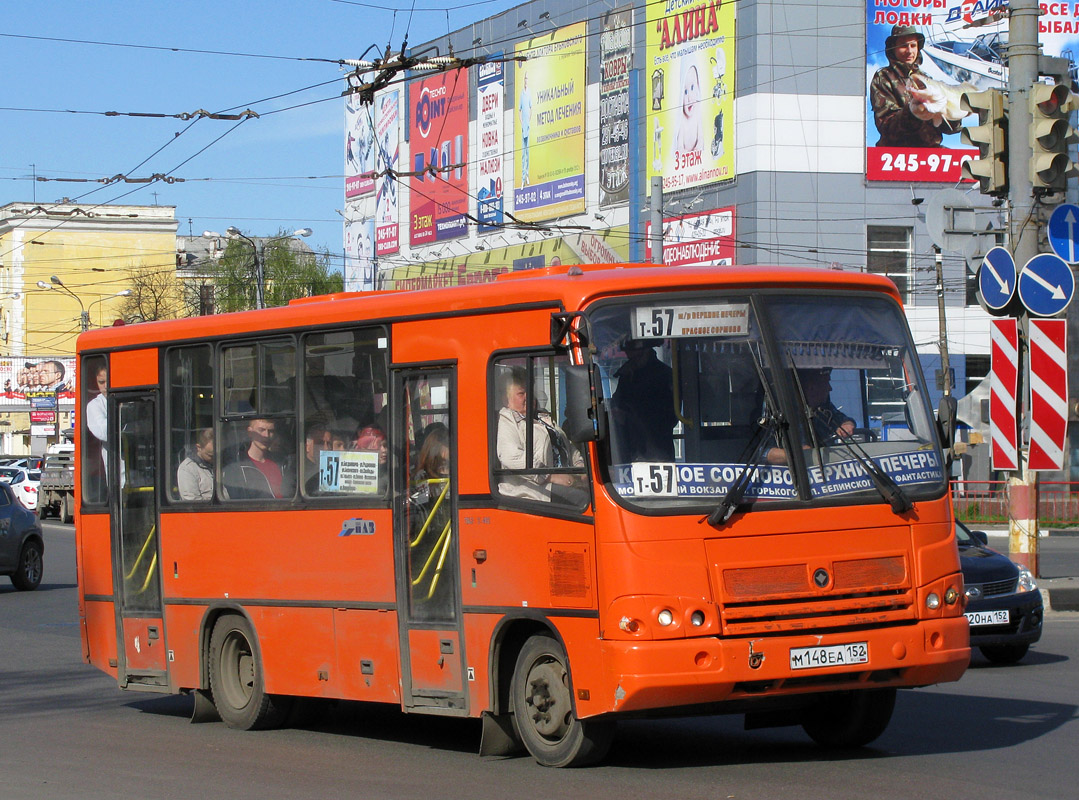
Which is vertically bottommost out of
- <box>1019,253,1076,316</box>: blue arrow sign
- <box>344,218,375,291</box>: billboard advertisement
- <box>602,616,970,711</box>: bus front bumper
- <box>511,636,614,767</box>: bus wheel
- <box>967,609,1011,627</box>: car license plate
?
<box>967,609,1011,627</box>: car license plate

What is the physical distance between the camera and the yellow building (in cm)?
8525

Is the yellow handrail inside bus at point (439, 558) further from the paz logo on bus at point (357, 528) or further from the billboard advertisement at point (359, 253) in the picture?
the billboard advertisement at point (359, 253)

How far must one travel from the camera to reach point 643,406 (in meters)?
8.38

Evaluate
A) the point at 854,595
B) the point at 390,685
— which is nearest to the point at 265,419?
the point at 390,685

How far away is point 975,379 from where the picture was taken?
53.9 meters

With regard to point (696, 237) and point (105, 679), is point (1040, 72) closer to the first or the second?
point (105, 679)

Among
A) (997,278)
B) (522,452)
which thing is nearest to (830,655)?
(522,452)

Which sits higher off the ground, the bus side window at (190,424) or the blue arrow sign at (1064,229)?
the blue arrow sign at (1064,229)

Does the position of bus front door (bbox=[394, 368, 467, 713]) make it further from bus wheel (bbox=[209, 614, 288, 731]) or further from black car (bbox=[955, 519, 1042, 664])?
black car (bbox=[955, 519, 1042, 664])

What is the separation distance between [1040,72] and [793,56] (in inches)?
1409

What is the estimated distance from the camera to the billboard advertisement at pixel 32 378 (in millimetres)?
82062

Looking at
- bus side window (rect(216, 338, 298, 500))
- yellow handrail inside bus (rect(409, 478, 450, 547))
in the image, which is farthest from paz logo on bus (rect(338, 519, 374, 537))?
bus side window (rect(216, 338, 298, 500))

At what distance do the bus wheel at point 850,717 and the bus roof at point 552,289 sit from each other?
2324mm

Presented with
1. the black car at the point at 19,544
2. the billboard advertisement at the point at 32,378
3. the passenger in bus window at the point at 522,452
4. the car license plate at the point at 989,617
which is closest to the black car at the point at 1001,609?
the car license plate at the point at 989,617
